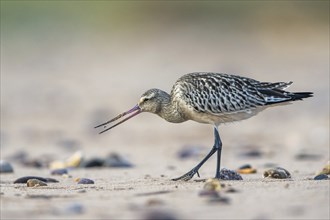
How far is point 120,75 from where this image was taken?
2417 cm

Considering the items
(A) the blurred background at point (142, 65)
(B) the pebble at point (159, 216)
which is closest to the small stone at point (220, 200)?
(B) the pebble at point (159, 216)

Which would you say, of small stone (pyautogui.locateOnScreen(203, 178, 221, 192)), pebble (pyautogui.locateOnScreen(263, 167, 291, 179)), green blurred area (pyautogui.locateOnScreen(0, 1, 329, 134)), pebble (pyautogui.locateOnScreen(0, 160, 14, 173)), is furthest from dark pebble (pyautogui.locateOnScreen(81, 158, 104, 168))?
green blurred area (pyautogui.locateOnScreen(0, 1, 329, 134))

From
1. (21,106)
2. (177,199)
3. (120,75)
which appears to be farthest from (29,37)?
(177,199)

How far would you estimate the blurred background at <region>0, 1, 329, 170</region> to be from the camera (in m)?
15.6

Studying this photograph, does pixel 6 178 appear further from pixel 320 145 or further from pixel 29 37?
pixel 29 37

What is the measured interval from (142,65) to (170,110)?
14.8 metres

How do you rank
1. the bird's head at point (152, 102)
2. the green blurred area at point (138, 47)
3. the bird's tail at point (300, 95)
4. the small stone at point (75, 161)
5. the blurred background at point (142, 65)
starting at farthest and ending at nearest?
the green blurred area at point (138, 47) → the blurred background at point (142, 65) → the small stone at point (75, 161) → the bird's head at point (152, 102) → the bird's tail at point (300, 95)

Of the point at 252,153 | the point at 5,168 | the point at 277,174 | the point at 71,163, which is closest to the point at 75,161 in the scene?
the point at 71,163

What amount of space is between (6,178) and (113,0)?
844 inches

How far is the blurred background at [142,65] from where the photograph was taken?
15.6 m

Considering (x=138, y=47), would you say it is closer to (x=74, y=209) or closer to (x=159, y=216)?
(x=74, y=209)

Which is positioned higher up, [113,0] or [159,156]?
[113,0]

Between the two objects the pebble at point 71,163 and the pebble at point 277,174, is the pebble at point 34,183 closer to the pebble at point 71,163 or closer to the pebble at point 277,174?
the pebble at point 277,174

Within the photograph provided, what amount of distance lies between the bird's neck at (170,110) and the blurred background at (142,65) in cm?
115
